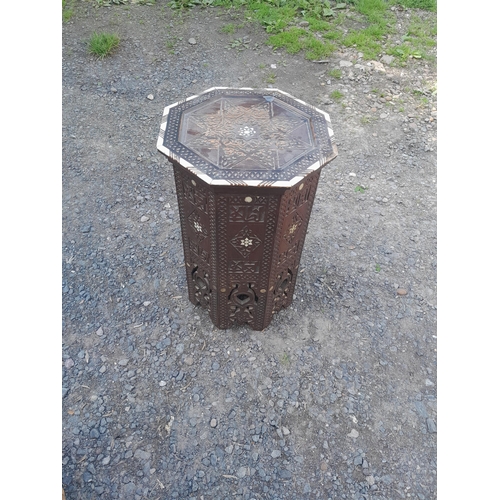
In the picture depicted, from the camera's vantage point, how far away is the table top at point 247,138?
226 centimetres

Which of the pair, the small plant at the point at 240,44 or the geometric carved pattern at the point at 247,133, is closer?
the geometric carved pattern at the point at 247,133

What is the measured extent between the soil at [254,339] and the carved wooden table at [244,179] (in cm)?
60

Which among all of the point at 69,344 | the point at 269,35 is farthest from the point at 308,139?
the point at 269,35

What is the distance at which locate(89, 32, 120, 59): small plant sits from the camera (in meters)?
6.14

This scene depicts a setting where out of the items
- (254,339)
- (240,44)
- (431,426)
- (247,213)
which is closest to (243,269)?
(247,213)

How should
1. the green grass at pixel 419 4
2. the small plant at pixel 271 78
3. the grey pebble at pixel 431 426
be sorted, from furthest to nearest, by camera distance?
the green grass at pixel 419 4
the small plant at pixel 271 78
the grey pebble at pixel 431 426

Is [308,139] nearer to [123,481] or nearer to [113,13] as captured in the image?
[123,481]

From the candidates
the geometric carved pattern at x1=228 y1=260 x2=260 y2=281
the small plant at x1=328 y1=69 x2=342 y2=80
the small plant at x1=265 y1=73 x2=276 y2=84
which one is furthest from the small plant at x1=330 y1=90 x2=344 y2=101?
the geometric carved pattern at x1=228 y1=260 x2=260 y2=281

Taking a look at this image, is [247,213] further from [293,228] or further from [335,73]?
[335,73]

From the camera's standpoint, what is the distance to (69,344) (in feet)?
→ 10.7

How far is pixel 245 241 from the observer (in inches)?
102

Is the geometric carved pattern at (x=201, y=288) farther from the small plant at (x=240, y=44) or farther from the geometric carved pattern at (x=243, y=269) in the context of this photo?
the small plant at (x=240, y=44)

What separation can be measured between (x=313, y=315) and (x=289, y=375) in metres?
0.57

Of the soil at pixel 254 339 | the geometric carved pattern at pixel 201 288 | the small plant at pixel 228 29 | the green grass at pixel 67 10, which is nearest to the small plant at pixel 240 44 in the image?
the small plant at pixel 228 29
